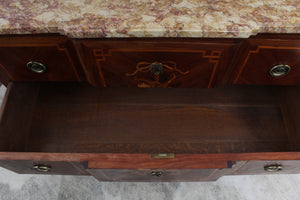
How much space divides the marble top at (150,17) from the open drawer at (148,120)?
33 cm

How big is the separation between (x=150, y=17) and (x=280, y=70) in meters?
0.41

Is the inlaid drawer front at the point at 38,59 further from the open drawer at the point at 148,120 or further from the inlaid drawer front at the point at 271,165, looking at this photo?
the inlaid drawer front at the point at 271,165

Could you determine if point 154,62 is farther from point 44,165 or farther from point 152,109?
point 44,165

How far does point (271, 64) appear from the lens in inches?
26.3

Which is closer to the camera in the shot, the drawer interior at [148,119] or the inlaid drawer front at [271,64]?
the inlaid drawer front at [271,64]

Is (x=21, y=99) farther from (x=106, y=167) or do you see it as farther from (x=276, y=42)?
(x=276, y=42)

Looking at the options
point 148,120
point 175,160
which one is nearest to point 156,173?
point 175,160

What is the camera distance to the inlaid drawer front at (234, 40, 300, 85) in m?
0.61

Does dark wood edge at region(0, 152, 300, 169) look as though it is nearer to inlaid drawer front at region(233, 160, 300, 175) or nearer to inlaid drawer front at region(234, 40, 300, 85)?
inlaid drawer front at region(233, 160, 300, 175)

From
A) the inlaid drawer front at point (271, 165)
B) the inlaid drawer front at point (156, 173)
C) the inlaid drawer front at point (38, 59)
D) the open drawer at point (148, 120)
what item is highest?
the inlaid drawer front at point (38, 59)

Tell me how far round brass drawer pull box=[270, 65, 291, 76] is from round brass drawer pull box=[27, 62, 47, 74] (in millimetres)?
653

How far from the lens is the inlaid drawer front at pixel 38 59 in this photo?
0.62 m

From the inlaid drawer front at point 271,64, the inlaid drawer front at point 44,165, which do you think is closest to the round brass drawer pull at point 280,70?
the inlaid drawer front at point 271,64

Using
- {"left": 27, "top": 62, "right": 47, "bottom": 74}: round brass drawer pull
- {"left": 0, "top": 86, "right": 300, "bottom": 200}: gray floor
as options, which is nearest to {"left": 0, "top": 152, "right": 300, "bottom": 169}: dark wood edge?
{"left": 27, "top": 62, "right": 47, "bottom": 74}: round brass drawer pull
